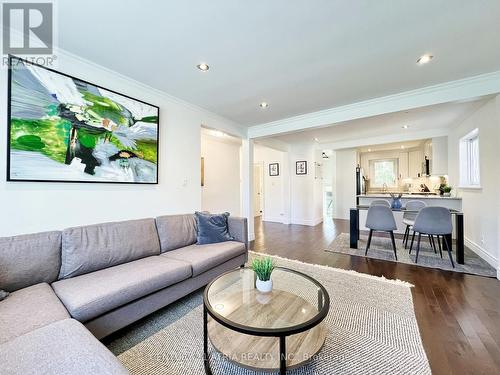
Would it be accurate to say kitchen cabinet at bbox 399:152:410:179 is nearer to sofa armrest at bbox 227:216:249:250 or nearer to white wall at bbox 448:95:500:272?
white wall at bbox 448:95:500:272

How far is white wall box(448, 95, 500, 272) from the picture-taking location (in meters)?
2.77

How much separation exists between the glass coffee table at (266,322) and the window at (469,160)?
165 inches

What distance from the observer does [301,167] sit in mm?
6605

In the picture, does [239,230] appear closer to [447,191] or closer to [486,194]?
[486,194]

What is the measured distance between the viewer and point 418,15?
5.41 ft

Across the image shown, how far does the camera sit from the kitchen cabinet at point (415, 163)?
22.2ft

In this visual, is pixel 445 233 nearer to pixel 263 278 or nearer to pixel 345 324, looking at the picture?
pixel 345 324

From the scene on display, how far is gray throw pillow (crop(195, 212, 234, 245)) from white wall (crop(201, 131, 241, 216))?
2.26 m

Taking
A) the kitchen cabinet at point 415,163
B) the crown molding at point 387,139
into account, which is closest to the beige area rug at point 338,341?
the crown molding at point 387,139

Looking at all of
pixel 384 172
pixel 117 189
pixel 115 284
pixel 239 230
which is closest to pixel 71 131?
pixel 117 189

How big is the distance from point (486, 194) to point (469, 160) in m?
1.33

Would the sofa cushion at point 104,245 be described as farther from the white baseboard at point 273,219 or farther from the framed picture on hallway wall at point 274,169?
the framed picture on hallway wall at point 274,169

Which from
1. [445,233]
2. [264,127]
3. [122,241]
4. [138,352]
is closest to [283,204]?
[264,127]

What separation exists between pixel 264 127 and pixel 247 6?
286 centimetres
